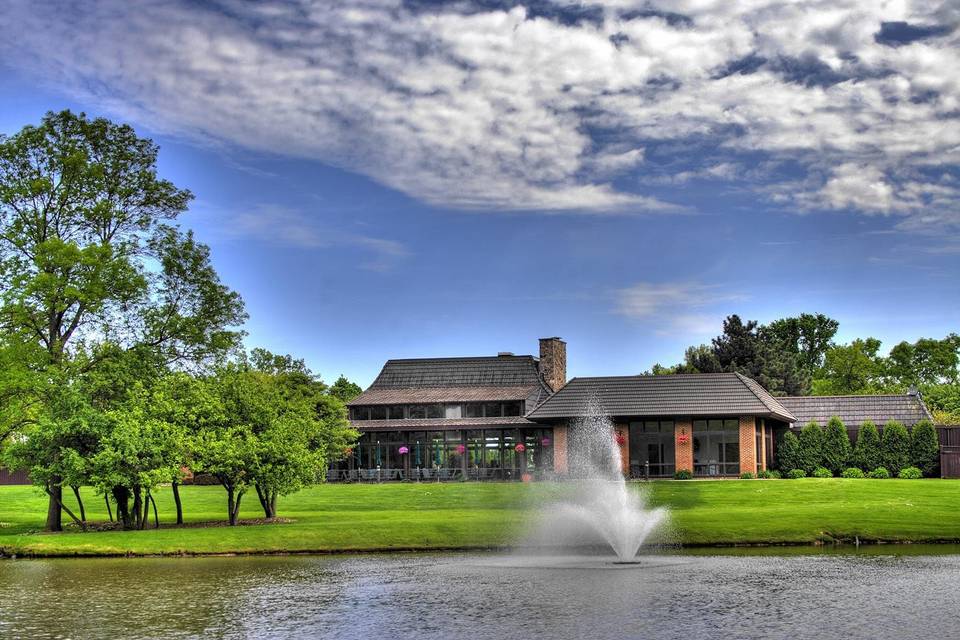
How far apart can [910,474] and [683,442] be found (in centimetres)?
1239

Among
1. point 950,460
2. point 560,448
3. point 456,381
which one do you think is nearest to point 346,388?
point 456,381

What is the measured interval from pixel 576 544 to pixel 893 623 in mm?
16129

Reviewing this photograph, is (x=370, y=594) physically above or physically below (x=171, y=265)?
below

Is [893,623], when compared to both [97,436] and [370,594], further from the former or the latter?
[97,436]

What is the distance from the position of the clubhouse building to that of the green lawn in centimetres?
734

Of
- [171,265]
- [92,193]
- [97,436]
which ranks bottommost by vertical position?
[97,436]

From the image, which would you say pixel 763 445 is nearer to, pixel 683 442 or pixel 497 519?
pixel 683 442

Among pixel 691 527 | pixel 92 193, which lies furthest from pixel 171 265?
pixel 691 527

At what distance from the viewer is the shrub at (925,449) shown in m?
55.6

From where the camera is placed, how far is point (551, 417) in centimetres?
6006

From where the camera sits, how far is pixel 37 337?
39469 millimetres

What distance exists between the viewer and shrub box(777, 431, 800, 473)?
58594 mm

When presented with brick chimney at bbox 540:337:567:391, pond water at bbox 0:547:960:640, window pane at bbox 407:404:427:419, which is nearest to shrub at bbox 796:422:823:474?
brick chimney at bbox 540:337:567:391

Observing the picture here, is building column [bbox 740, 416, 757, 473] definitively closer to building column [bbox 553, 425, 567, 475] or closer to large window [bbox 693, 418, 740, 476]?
large window [bbox 693, 418, 740, 476]
